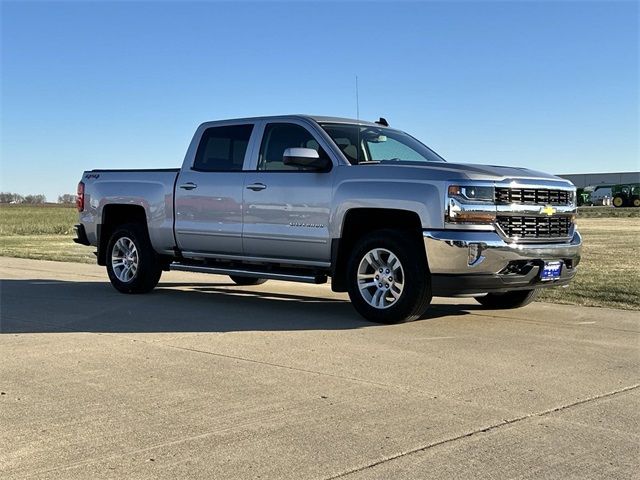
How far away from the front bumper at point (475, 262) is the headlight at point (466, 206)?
12 centimetres

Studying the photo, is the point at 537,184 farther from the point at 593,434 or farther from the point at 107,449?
the point at 107,449

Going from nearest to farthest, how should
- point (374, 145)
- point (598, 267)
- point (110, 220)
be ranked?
point (374, 145) < point (110, 220) < point (598, 267)

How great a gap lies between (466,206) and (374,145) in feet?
6.21

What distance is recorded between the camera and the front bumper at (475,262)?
7.53 metres

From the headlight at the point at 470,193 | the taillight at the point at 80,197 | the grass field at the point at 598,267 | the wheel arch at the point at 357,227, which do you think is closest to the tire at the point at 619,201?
the grass field at the point at 598,267

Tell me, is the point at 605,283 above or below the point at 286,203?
below

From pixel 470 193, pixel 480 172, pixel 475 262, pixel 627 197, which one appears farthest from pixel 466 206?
pixel 627 197

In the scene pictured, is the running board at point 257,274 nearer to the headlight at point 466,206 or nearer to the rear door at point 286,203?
the rear door at point 286,203

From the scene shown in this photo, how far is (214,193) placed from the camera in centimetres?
967

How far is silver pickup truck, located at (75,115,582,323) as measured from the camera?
764 centimetres

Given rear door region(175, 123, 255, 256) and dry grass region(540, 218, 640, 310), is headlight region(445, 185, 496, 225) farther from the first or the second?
dry grass region(540, 218, 640, 310)

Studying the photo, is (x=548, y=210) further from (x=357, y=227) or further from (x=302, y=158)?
(x=302, y=158)

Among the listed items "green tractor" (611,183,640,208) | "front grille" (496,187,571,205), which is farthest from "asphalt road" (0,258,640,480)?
"green tractor" (611,183,640,208)

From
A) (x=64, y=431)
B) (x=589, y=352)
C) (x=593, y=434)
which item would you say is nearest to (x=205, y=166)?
(x=589, y=352)
